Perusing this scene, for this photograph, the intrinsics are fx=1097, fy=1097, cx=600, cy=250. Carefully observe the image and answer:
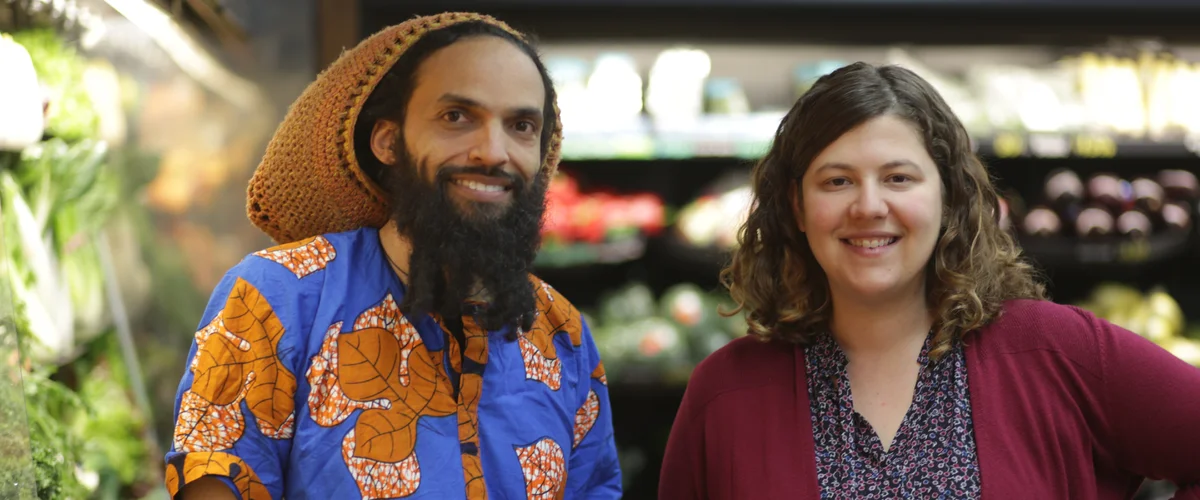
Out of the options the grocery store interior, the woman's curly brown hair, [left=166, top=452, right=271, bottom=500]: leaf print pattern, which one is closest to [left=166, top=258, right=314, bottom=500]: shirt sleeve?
[left=166, top=452, right=271, bottom=500]: leaf print pattern

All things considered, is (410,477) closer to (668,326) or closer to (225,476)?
(225,476)

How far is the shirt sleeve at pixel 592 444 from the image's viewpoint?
76.8 inches

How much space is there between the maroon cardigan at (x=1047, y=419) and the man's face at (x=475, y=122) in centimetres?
64

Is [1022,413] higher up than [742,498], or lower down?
higher up

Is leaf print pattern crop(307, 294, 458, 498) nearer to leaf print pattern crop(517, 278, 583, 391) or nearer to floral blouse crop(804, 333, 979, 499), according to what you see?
leaf print pattern crop(517, 278, 583, 391)

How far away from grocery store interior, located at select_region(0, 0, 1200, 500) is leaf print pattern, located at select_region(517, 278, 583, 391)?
925 mm

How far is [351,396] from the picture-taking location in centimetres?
164

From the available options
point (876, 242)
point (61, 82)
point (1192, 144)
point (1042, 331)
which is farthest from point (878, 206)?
point (1192, 144)

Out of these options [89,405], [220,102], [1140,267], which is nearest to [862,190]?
[89,405]

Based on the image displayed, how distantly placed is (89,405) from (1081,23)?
3563mm

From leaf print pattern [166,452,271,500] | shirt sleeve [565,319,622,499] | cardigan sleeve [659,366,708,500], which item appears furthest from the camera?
cardigan sleeve [659,366,708,500]

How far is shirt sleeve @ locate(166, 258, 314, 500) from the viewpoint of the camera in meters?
1.53

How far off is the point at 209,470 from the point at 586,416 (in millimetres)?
697

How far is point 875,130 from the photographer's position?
6.20ft
